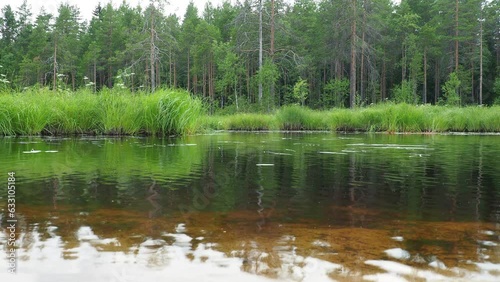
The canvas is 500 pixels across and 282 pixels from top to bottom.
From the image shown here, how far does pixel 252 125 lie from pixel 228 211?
712 inches

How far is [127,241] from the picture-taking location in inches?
87.7

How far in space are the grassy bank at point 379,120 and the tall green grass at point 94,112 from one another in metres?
4.38

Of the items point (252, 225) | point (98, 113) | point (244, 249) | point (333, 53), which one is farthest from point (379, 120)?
point (333, 53)

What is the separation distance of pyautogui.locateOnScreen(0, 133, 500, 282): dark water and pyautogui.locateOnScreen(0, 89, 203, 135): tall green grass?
7.02 metres

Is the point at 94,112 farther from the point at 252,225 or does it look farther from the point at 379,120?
the point at 379,120

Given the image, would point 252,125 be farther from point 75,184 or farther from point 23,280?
point 23,280

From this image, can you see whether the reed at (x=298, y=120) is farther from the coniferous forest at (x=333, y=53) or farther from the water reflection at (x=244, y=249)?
the coniferous forest at (x=333, y=53)

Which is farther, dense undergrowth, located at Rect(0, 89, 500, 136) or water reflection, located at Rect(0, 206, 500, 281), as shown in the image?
dense undergrowth, located at Rect(0, 89, 500, 136)

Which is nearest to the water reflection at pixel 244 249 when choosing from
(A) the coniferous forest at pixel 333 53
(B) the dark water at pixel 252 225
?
(B) the dark water at pixel 252 225

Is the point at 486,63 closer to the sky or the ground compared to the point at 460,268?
closer to the sky

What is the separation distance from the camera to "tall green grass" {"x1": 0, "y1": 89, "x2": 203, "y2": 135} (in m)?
11.5

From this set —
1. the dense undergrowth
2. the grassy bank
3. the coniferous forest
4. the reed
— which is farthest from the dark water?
the coniferous forest

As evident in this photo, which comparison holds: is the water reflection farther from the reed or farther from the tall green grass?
the reed

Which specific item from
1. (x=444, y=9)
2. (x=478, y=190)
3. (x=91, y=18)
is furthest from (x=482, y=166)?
(x=91, y=18)
